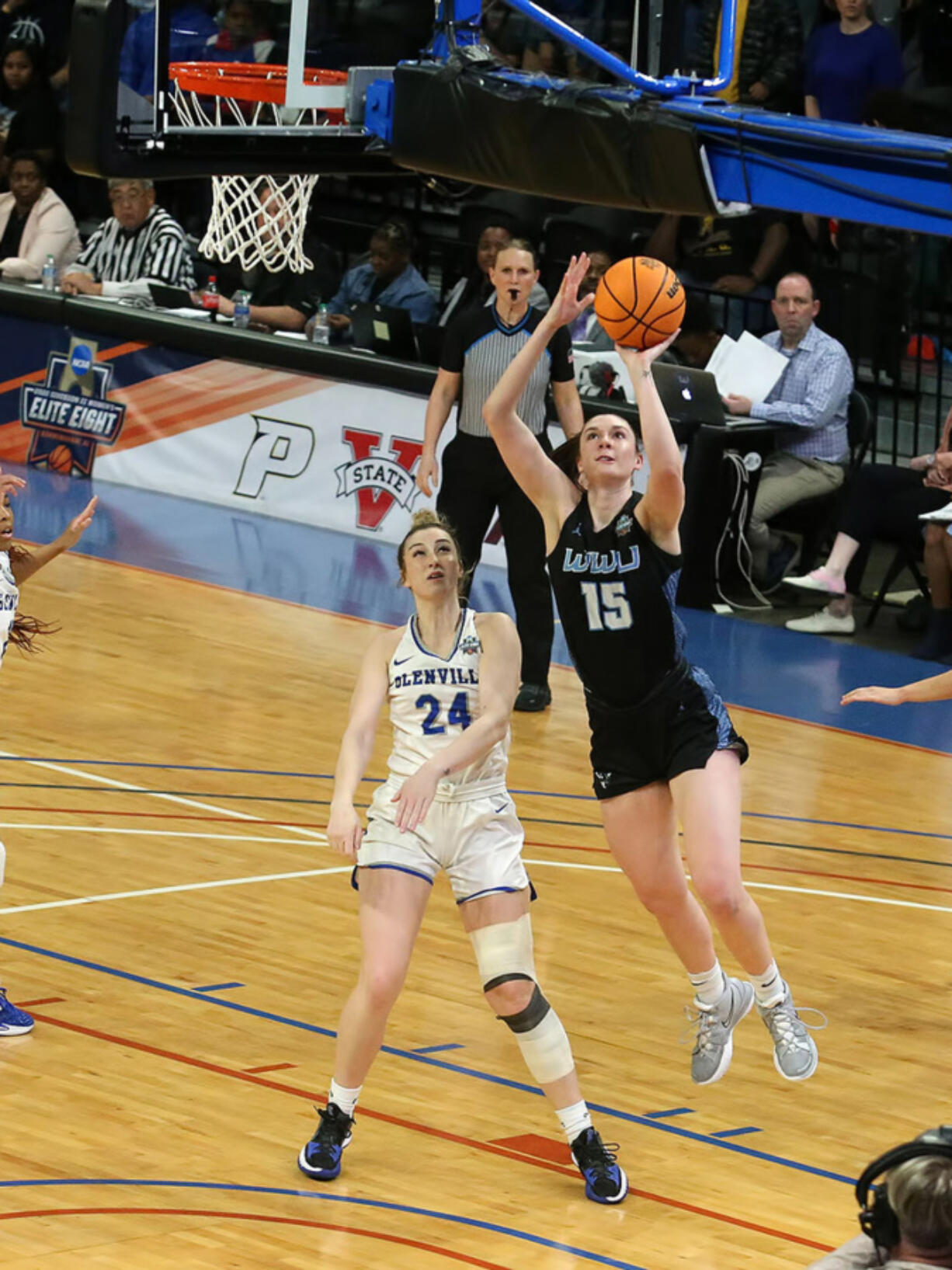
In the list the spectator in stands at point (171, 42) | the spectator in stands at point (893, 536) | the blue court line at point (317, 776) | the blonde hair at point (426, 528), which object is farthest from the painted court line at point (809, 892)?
the spectator in stands at point (893, 536)

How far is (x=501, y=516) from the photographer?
36.8 ft

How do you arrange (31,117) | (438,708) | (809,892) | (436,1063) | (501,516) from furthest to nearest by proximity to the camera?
1. (31,117)
2. (501,516)
3. (809,892)
4. (436,1063)
5. (438,708)

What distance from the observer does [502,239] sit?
15.0 m

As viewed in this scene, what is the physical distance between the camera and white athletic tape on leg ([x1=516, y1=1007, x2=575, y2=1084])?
19.2ft

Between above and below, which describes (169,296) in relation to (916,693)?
above

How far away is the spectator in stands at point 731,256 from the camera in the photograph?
52.4ft

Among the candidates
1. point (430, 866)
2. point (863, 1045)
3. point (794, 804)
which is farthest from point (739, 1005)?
point (794, 804)

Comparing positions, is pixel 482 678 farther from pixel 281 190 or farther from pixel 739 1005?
pixel 281 190

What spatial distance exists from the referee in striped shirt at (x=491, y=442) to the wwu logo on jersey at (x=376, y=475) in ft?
11.5

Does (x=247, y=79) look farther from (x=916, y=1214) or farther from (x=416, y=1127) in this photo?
(x=916, y=1214)

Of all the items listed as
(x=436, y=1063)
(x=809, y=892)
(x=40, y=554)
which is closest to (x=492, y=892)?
(x=436, y=1063)

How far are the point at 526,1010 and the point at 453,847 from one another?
478 millimetres

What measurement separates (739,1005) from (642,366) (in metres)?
1.97

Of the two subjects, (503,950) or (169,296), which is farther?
(169,296)
